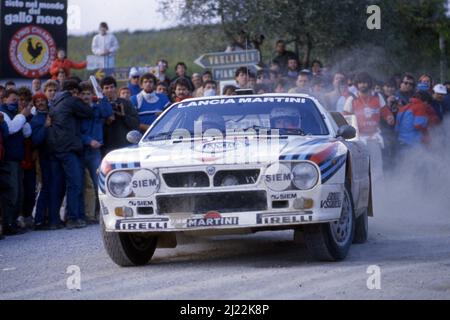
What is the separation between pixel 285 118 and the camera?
989cm

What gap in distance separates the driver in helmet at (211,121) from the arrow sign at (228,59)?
7.25 m

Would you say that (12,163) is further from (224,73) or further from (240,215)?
(224,73)

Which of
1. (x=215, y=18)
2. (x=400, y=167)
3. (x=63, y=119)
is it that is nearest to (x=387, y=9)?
(x=215, y=18)

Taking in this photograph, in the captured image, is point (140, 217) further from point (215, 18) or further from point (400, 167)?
point (215, 18)

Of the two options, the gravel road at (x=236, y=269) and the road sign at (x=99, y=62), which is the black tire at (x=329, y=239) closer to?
the gravel road at (x=236, y=269)

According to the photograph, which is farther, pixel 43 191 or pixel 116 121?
pixel 116 121

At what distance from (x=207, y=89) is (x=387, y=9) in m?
7.74

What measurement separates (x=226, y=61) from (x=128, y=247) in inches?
337

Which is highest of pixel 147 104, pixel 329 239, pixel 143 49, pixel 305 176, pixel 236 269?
pixel 143 49

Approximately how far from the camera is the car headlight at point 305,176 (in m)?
Result: 8.62

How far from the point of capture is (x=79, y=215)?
516 inches

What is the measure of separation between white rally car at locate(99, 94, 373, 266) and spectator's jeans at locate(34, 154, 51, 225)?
3.82 metres

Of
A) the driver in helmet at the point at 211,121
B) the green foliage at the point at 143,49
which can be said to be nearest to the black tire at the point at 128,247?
the driver in helmet at the point at 211,121

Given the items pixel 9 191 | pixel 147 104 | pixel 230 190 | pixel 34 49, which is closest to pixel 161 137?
pixel 230 190
